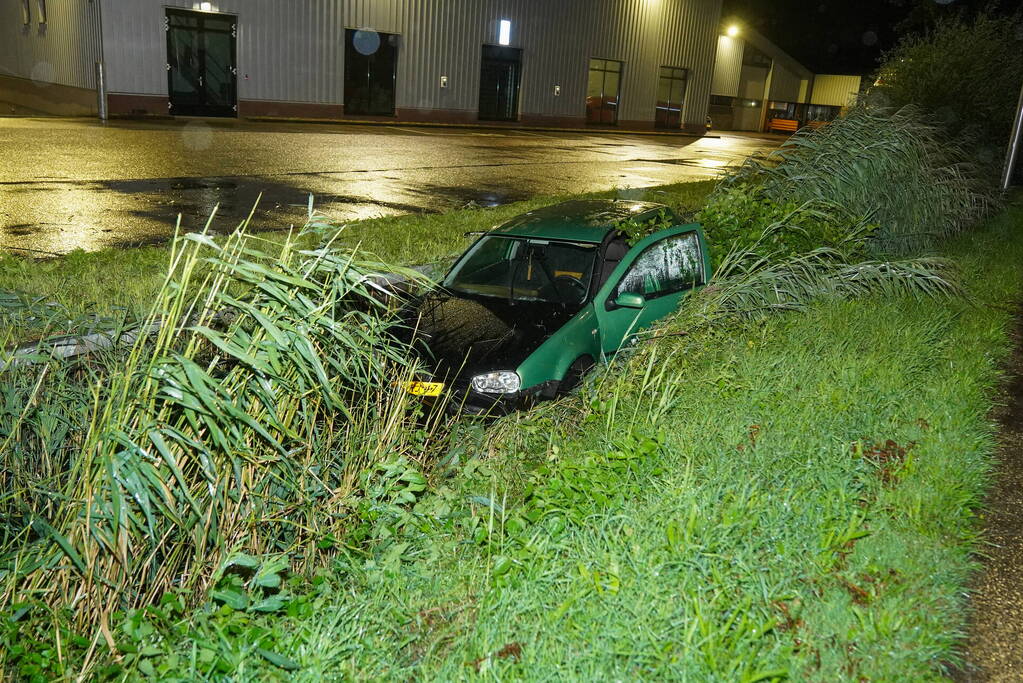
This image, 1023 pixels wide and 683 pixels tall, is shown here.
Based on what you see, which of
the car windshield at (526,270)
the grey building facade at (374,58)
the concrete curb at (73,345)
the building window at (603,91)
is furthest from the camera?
the building window at (603,91)

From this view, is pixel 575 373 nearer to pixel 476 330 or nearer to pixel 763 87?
pixel 476 330

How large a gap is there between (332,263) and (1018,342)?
250 inches

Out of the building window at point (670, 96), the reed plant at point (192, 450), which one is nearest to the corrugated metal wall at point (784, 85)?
the building window at point (670, 96)

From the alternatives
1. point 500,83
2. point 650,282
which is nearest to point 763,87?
point 500,83

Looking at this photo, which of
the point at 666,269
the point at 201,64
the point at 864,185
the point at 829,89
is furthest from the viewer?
the point at 829,89

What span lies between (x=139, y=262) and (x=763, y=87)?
5300 centimetres

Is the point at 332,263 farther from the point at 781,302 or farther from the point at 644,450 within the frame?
the point at 781,302

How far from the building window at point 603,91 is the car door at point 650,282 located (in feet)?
112

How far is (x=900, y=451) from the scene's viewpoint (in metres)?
4.74

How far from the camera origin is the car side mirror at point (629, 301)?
6418mm

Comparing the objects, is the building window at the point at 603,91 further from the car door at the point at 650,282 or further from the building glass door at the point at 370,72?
the car door at the point at 650,282

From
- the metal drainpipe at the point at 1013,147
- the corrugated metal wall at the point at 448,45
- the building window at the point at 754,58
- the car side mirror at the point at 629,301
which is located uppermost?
the building window at the point at 754,58

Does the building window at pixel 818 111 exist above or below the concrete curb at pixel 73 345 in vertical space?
above

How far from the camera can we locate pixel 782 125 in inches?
2146
